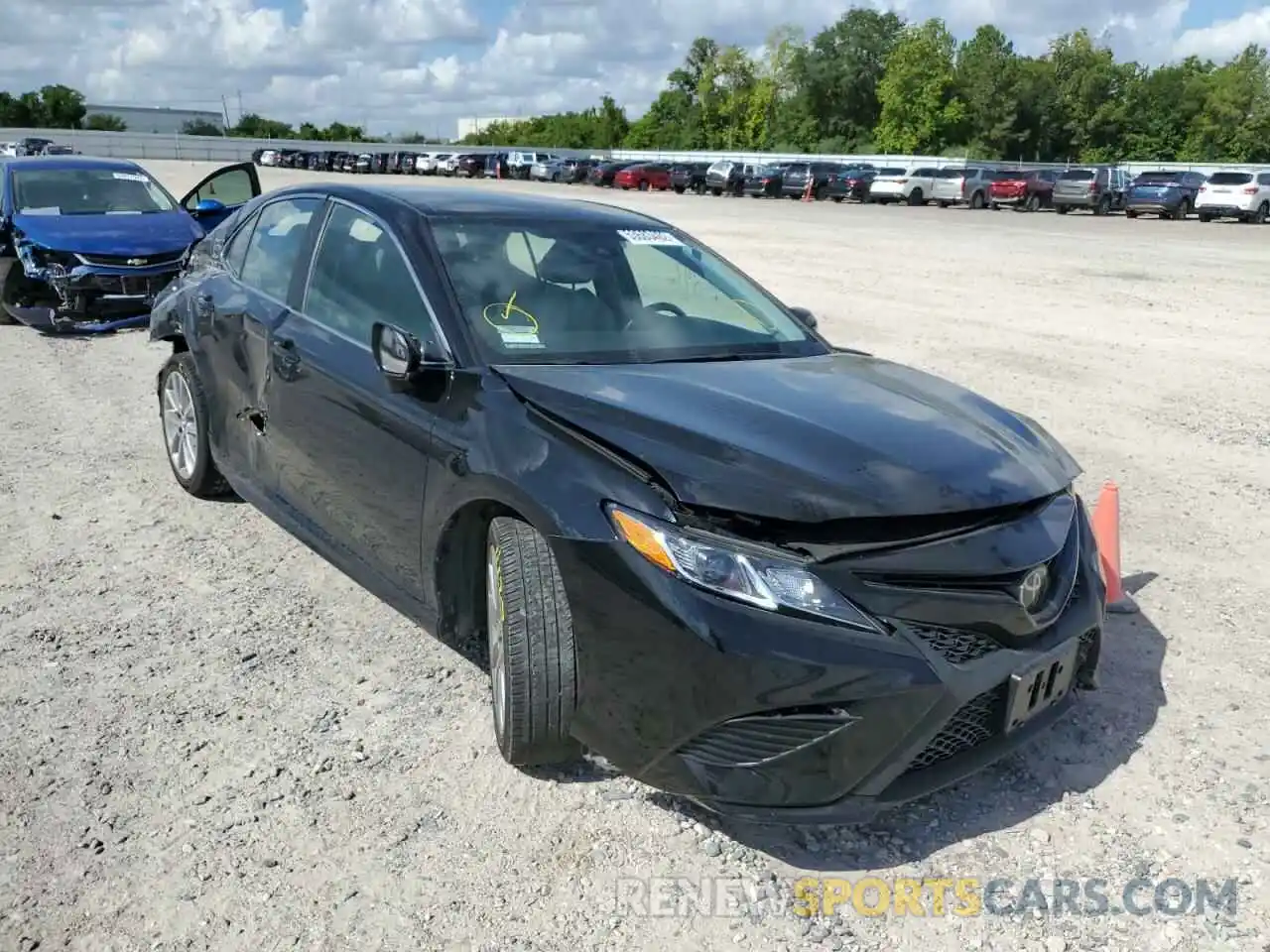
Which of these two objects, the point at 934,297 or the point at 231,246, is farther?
the point at 934,297

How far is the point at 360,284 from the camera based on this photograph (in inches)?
164

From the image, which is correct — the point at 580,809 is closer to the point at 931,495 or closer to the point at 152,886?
the point at 152,886

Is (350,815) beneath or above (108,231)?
beneath

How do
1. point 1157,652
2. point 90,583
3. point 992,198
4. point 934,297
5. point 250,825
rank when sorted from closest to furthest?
point 250,825 → point 1157,652 → point 90,583 → point 934,297 → point 992,198

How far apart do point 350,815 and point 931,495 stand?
184cm

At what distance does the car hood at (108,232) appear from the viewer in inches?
409

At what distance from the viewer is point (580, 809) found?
10.6 feet

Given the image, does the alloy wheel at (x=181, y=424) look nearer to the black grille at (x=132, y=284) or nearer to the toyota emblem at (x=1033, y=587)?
the toyota emblem at (x=1033, y=587)

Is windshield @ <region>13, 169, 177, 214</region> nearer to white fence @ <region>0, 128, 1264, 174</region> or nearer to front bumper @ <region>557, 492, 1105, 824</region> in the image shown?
Result: front bumper @ <region>557, 492, 1105, 824</region>

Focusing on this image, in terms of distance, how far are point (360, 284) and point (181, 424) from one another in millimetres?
2102

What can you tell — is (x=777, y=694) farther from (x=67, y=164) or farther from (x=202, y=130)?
(x=202, y=130)

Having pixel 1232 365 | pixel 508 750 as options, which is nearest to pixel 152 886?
pixel 508 750

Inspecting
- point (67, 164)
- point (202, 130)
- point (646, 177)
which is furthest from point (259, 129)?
point (67, 164)

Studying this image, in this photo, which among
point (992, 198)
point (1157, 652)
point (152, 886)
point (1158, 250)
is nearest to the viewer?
point (152, 886)
